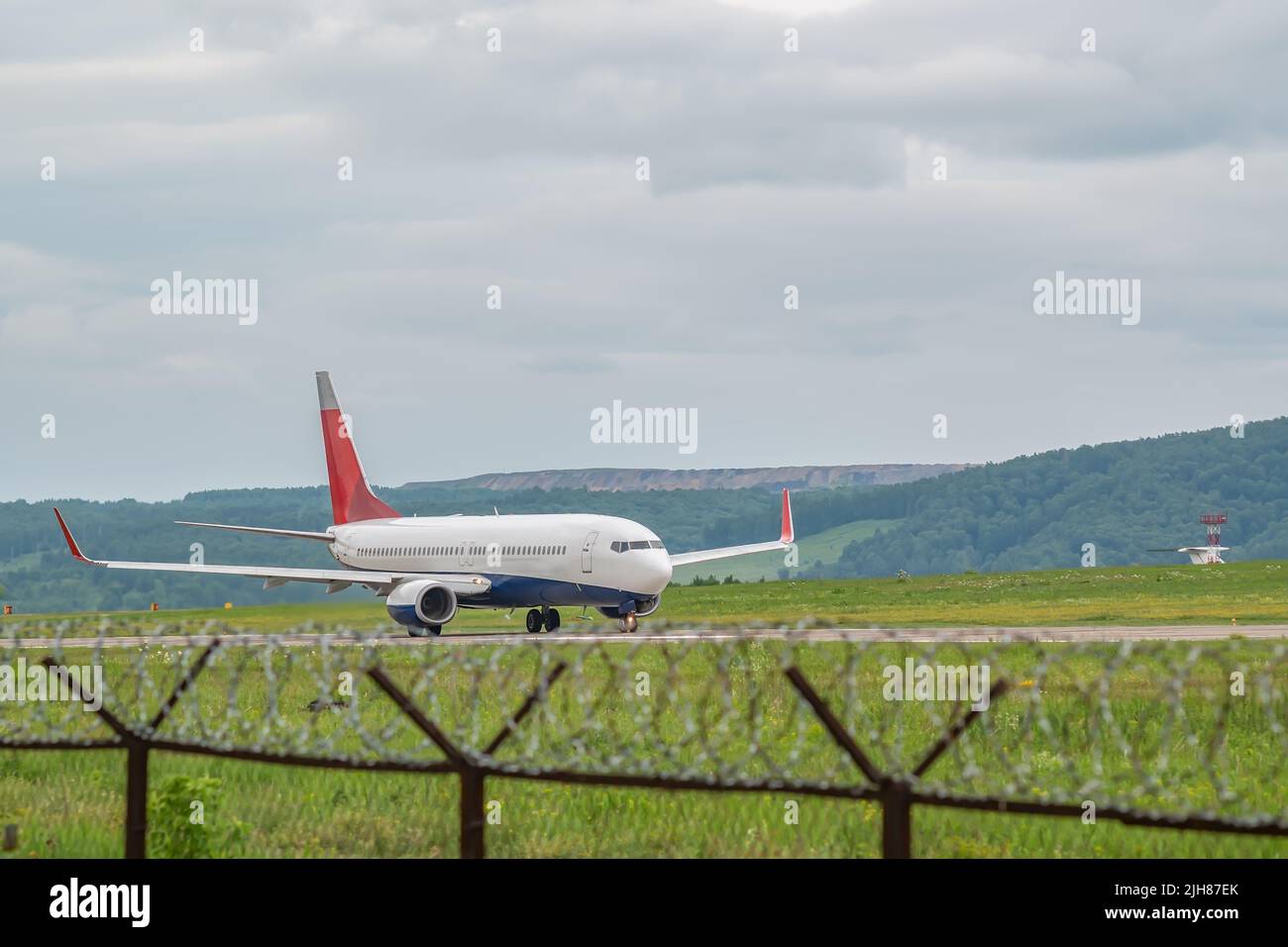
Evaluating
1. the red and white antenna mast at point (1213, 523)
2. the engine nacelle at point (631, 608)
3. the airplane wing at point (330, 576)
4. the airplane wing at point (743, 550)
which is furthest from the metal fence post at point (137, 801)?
the red and white antenna mast at point (1213, 523)

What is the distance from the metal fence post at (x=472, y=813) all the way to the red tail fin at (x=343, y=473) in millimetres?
64566

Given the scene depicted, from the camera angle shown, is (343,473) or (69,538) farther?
(343,473)

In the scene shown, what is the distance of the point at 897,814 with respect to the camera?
1223cm

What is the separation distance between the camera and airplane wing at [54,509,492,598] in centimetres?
6391

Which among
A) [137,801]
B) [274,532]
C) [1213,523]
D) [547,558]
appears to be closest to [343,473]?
[274,532]

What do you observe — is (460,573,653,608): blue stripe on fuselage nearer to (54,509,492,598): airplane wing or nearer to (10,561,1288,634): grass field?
(54,509,492,598): airplane wing

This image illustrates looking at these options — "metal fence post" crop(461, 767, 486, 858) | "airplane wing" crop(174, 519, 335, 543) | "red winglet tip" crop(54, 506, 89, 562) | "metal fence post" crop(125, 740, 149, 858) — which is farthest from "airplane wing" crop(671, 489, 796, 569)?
"metal fence post" crop(461, 767, 486, 858)

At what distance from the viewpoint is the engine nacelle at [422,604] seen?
62312mm

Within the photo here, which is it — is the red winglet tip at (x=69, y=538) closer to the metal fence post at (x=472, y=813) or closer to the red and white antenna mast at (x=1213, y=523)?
the metal fence post at (x=472, y=813)

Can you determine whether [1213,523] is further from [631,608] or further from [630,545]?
[630,545]

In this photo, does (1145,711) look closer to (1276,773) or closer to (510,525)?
(1276,773)

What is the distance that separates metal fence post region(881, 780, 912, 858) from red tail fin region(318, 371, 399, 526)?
67.1 meters

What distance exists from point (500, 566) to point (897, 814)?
5212cm
